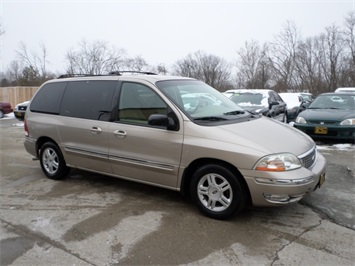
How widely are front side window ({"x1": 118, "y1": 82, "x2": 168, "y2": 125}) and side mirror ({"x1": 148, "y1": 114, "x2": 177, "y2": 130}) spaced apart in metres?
0.17

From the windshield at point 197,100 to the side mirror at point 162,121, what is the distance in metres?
0.23

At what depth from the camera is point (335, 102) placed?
31.1 feet

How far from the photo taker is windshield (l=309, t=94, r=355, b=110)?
9188 mm

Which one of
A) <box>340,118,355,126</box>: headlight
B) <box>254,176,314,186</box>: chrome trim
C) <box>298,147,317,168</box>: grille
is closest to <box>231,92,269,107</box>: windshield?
<box>340,118,355,126</box>: headlight

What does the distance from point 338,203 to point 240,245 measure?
6.22 feet

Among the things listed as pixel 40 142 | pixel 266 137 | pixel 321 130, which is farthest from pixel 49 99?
pixel 321 130

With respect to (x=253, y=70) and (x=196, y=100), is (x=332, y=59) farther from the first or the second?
(x=196, y=100)

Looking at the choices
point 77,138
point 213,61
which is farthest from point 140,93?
point 213,61

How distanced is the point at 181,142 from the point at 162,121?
347mm

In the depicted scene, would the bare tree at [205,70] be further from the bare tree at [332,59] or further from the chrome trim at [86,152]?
the chrome trim at [86,152]

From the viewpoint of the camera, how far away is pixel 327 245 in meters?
3.20

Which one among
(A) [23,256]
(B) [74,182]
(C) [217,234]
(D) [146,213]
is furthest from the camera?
(B) [74,182]

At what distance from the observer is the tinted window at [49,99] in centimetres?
534

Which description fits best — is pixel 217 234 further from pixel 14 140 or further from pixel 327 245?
pixel 14 140
